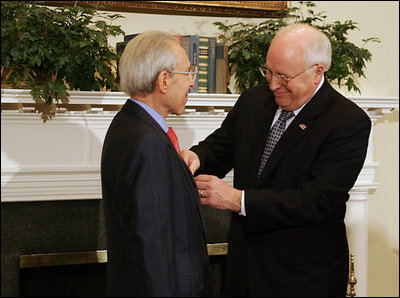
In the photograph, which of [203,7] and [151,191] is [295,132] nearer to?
[151,191]

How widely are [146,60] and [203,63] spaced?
1251 mm

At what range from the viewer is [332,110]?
7.38 ft

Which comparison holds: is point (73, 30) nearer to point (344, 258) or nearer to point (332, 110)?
point (332, 110)

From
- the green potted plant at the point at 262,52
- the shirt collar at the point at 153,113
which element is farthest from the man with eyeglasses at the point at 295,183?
the green potted plant at the point at 262,52

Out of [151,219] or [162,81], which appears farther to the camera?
[162,81]

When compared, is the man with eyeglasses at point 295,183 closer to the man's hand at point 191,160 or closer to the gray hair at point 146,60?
the man's hand at point 191,160

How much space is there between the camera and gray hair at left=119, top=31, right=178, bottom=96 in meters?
1.83

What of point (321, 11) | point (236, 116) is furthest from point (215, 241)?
point (321, 11)

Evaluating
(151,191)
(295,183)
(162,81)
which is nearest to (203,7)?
(295,183)

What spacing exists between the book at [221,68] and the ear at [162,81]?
4.14 ft

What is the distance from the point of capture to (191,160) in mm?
2338

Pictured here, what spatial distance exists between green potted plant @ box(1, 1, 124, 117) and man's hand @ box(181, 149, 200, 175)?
0.69 meters

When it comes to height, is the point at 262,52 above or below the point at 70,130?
above

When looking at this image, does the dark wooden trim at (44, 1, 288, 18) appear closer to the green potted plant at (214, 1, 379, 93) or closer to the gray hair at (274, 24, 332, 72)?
the green potted plant at (214, 1, 379, 93)
